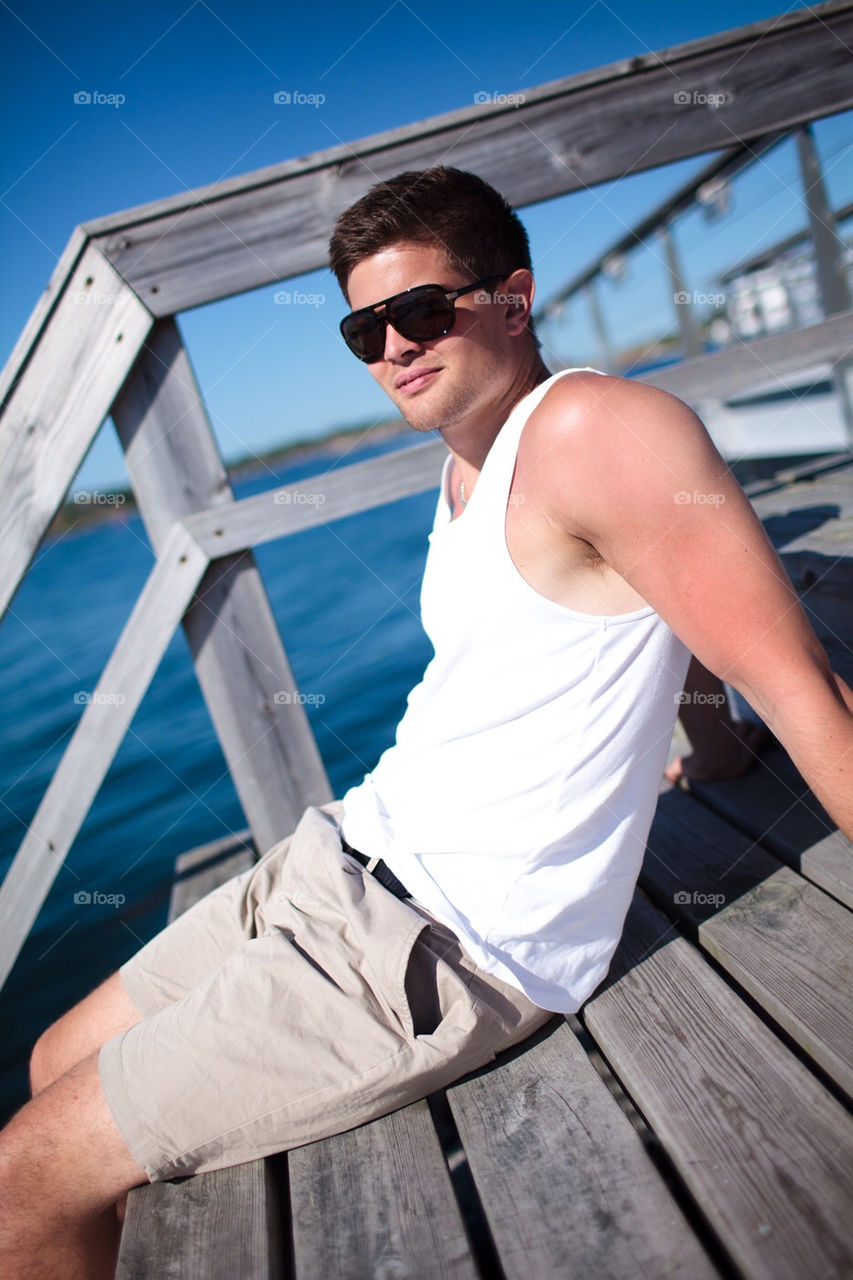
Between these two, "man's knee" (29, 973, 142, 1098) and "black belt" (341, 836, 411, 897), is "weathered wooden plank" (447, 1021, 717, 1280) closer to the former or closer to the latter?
"black belt" (341, 836, 411, 897)

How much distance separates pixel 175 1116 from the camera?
49.3 inches

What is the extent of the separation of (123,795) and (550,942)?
476cm

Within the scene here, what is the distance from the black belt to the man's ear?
39.2 inches

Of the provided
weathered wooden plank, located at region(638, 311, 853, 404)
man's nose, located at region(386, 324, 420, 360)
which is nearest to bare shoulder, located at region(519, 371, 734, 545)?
man's nose, located at region(386, 324, 420, 360)

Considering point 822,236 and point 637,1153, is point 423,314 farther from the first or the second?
point 822,236

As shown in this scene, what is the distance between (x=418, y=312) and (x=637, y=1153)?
138 cm

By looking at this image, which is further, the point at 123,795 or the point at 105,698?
the point at 123,795

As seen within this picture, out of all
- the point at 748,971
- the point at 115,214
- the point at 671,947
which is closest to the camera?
the point at 748,971

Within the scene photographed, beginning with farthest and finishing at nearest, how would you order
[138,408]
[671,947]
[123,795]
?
[123,795] < [138,408] < [671,947]

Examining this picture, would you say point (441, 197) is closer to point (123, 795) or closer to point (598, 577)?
point (598, 577)

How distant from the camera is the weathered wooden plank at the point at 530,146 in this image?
215 centimetres

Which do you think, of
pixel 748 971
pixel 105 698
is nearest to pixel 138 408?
pixel 105 698

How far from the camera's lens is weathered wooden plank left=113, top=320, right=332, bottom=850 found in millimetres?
2287

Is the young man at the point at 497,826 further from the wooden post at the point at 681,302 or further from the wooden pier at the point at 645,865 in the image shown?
the wooden post at the point at 681,302
